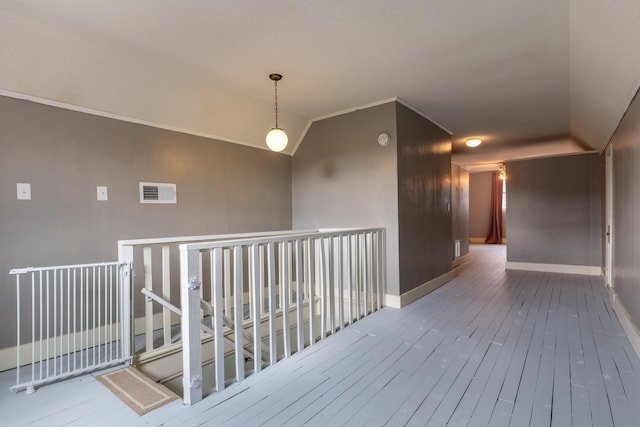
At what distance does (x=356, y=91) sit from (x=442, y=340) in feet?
8.97

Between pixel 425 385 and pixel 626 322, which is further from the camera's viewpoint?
pixel 626 322

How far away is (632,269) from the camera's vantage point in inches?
110

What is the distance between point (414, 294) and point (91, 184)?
384 cm

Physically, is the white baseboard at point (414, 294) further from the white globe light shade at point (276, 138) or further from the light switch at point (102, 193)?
the light switch at point (102, 193)

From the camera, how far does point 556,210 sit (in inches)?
236

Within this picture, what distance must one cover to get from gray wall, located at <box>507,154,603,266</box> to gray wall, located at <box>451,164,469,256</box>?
38.0 inches

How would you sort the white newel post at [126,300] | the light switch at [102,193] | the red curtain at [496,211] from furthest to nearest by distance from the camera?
the red curtain at [496,211] → the light switch at [102,193] → the white newel post at [126,300]

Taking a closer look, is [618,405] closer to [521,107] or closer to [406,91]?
[406,91]

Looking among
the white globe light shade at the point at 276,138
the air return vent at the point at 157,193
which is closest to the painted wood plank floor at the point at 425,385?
the air return vent at the point at 157,193

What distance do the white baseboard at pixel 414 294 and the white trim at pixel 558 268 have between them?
2283 mm

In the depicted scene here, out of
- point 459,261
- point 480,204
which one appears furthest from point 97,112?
point 480,204

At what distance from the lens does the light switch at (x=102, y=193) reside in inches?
120

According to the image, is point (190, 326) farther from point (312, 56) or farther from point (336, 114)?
point (336, 114)

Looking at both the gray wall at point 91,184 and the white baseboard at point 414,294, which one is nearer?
the gray wall at point 91,184
